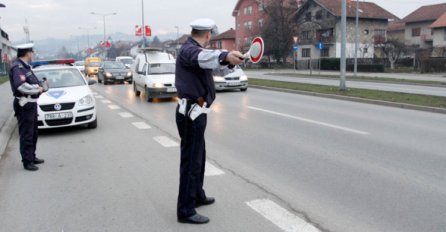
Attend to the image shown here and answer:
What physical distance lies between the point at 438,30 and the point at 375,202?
184ft

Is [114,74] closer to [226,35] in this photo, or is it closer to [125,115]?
[125,115]

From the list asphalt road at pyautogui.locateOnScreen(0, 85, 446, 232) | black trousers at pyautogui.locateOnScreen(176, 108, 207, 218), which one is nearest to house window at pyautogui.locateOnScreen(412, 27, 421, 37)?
asphalt road at pyautogui.locateOnScreen(0, 85, 446, 232)

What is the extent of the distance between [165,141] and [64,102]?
2.64 metres

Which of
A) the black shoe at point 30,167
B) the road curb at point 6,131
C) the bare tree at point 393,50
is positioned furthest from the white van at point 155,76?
the bare tree at point 393,50

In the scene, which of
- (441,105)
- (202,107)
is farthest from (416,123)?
(202,107)

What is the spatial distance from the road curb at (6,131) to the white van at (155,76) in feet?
18.0

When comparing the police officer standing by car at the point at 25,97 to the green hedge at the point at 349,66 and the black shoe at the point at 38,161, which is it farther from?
the green hedge at the point at 349,66

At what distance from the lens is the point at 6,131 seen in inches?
380

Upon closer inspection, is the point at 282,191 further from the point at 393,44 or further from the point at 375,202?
the point at 393,44


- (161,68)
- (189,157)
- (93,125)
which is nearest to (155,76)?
(161,68)

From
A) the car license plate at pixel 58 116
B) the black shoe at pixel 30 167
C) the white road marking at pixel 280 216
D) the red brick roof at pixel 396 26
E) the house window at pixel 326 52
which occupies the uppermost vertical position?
the red brick roof at pixel 396 26

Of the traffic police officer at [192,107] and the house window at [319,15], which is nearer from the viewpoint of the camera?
the traffic police officer at [192,107]

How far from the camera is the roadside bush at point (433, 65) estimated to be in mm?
35625

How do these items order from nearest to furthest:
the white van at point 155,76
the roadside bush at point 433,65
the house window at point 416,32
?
the white van at point 155,76 < the roadside bush at point 433,65 < the house window at point 416,32
